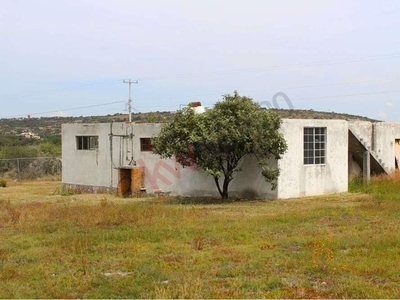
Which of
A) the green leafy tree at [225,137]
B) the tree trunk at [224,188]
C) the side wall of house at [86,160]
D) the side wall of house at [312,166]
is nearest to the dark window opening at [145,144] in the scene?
the side wall of house at [86,160]

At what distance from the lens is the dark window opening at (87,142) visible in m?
29.1

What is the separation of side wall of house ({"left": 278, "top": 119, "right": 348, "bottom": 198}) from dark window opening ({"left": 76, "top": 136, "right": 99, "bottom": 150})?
10673 millimetres

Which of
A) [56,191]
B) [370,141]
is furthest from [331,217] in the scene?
[56,191]

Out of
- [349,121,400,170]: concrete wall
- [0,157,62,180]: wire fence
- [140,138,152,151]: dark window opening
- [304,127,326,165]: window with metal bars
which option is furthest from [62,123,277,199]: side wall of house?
[0,157,62,180]: wire fence

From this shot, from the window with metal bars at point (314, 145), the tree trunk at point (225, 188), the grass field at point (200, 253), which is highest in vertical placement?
the window with metal bars at point (314, 145)

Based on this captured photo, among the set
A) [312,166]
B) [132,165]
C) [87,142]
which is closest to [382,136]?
[312,166]

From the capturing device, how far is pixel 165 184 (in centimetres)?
2559

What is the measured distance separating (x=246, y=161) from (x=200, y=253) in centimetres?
1248

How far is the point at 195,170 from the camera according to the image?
2428 cm

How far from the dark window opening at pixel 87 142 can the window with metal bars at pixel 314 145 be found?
35.9 ft

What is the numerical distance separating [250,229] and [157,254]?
10.9 ft

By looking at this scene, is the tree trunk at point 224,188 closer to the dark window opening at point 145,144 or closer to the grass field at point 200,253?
the dark window opening at point 145,144

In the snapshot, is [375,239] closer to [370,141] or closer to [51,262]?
[51,262]

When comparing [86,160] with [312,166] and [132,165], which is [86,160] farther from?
[312,166]
